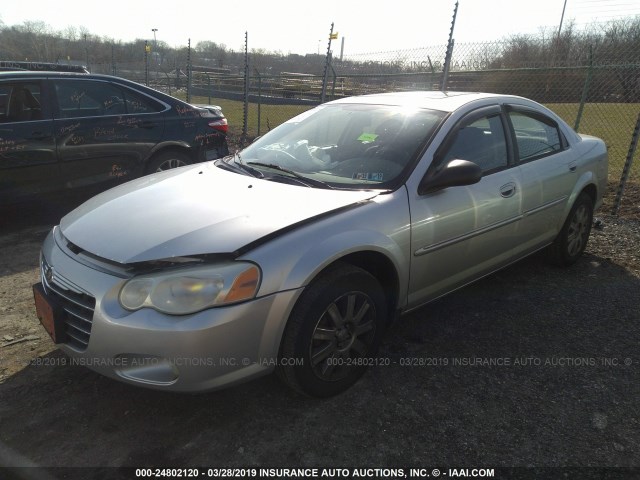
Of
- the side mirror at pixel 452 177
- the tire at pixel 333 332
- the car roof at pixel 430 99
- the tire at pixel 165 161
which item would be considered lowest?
the tire at pixel 333 332

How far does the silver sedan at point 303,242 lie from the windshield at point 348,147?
13 millimetres

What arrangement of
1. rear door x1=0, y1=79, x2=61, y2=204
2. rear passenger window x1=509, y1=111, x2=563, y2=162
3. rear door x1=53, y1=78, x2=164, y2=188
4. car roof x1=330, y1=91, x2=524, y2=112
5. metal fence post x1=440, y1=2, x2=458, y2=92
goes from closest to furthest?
car roof x1=330, y1=91, x2=524, y2=112
rear passenger window x1=509, y1=111, x2=563, y2=162
rear door x1=0, y1=79, x2=61, y2=204
rear door x1=53, y1=78, x2=164, y2=188
metal fence post x1=440, y1=2, x2=458, y2=92

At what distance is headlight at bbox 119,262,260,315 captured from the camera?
6.76 feet

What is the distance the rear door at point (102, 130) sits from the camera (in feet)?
16.8

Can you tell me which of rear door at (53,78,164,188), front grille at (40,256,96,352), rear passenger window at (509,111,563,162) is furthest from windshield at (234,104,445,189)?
rear door at (53,78,164,188)

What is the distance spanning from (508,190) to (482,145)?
1.17ft

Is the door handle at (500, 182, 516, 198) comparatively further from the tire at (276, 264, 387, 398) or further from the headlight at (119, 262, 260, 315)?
the headlight at (119, 262, 260, 315)

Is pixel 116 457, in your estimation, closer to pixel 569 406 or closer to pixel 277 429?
pixel 277 429

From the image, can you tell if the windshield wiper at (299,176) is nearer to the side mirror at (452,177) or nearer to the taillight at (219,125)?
the side mirror at (452,177)

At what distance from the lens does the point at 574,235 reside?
4383 mm

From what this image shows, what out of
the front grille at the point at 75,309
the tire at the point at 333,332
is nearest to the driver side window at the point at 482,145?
the tire at the point at 333,332

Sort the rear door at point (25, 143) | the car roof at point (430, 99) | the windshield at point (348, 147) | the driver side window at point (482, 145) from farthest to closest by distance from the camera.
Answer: the rear door at point (25, 143) < the car roof at point (430, 99) < the driver side window at point (482, 145) < the windshield at point (348, 147)

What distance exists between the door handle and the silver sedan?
0.03m

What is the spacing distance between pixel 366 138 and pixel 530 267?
2.32m
